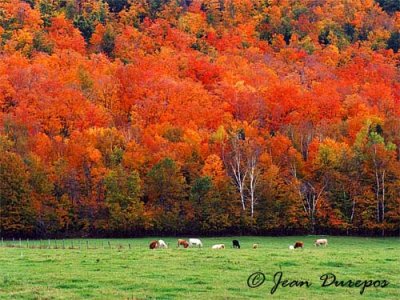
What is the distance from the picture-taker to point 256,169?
67062mm

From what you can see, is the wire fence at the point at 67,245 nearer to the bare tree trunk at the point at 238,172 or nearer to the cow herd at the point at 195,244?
the cow herd at the point at 195,244

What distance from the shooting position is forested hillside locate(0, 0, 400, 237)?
63.2 meters

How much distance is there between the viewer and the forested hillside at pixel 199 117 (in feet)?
207

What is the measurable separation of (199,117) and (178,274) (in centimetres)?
7229

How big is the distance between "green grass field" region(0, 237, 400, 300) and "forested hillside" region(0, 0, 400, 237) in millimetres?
30470

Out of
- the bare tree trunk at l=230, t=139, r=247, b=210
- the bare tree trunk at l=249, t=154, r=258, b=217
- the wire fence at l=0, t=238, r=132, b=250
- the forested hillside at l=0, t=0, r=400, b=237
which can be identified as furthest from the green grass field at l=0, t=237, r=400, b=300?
the bare tree trunk at l=230, t=139, r=247, b=210

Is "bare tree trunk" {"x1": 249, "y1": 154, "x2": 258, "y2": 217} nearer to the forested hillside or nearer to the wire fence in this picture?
the forested hillside

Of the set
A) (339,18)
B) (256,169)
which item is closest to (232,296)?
(256,169)

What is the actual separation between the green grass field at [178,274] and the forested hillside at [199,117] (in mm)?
30470

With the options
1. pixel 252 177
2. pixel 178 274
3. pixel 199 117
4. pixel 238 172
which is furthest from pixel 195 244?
pixel 199 117

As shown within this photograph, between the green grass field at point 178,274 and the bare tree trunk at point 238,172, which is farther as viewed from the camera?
the bare tree trunk at point 238,172

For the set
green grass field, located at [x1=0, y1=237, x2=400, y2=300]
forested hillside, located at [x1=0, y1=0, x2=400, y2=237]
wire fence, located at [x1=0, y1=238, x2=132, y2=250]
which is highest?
green grass field, located at [x1=0, y1=237, x2=400, y2=300]

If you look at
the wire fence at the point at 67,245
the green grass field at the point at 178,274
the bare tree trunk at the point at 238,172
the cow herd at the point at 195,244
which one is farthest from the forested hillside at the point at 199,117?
the green grass field at the point at 178,274

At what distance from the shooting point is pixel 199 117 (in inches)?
3782
